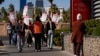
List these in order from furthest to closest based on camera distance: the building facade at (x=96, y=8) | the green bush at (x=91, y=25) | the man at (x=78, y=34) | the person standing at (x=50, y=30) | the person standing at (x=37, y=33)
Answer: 1. the person standing at (x=50, y=30)
2. the person standing at (x=37, y=33)
3. the building facade at (x=96, y=8)
4. the green bush at (x=91, y=25)
5. the man at (x=78, y=34)

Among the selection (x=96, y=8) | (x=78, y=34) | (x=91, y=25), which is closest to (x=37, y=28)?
(x=96, y=8)

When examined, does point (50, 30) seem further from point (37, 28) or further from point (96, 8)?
point (96, 8)

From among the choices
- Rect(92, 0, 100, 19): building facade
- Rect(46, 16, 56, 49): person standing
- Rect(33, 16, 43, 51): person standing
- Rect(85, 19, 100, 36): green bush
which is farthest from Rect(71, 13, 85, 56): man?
Rect(46, 16, 56, 49): person standing

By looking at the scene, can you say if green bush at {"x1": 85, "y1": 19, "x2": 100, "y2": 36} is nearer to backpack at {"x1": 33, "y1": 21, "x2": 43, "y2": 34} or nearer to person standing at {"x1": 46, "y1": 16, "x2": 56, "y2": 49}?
backpack at {"x1": 33, "y1": 21, "x2": 43, "y2": 34}

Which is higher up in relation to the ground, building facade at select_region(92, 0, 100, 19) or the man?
building facade at select_region(92, 0, 100, 19)

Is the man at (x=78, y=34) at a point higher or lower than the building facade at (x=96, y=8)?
lower

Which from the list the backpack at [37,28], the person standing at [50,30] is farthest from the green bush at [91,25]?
the person standing at [50,30]

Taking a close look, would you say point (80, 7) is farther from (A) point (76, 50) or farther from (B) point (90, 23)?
(A) point (76, 50)

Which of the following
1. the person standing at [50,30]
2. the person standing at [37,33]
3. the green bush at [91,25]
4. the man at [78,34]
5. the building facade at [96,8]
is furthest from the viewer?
the person standing at [50,30]

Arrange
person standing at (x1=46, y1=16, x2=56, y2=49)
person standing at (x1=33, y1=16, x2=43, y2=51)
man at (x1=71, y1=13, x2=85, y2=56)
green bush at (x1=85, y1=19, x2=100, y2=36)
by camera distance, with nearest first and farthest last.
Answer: man at (x1=71, y1=13, x2=85, y2=56) → green bush at (x1=85, y1=19, x2=100, y2=36) → person standing at (x1=33, y1=16, x2=43, y2=51) → person standing at (x1=46, y1=16, x2=56, y2=49)

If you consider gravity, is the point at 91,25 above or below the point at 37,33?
above

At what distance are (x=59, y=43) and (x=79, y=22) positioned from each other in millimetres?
9482

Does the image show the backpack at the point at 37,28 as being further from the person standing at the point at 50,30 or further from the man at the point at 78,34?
the man at the point at 78,34

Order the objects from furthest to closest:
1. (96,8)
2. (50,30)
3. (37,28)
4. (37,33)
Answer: (50,30), (37,28), (37,33), (96,8)
